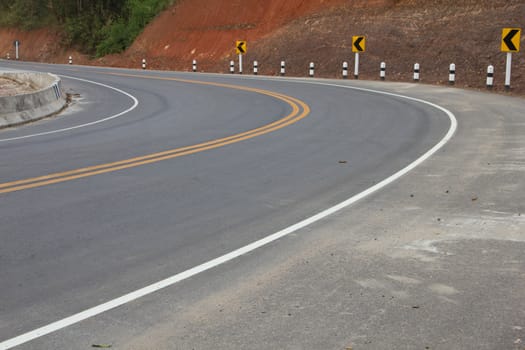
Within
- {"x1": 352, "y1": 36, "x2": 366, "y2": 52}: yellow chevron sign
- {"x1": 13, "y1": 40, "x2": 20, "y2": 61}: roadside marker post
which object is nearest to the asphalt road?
{"x1": 352, "y1": 36, "x2": 366, "y2": 52}: yellow chevron sign

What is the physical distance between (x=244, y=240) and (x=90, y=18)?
64.1 m

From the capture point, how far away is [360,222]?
7.62 m

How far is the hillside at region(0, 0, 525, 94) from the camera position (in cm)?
3129

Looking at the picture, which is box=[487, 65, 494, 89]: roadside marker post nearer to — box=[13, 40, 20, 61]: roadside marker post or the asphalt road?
the asphalt road

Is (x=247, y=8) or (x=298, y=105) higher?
(x=247, y=8)

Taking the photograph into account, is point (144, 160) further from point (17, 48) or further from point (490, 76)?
point (17, 48)

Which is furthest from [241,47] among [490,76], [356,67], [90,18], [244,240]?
[90,18]

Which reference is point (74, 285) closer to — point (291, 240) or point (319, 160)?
point (291, 240)

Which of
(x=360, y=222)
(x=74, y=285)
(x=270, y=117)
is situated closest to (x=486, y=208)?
(x=360, y=222)

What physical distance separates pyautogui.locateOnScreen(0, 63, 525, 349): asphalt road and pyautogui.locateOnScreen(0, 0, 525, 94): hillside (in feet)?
54.1

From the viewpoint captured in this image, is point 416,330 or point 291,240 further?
point 291,240

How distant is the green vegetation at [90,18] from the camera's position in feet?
192

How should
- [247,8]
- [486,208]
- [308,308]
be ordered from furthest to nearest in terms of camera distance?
[247,8]
[486,208]
[308,308]

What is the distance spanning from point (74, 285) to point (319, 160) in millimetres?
6288
